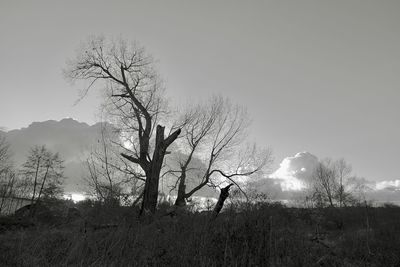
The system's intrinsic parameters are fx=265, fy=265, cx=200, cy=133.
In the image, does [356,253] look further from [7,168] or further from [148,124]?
[7,168]

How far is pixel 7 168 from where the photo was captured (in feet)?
110

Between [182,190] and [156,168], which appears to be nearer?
[156,168]

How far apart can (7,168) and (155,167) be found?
29.9m

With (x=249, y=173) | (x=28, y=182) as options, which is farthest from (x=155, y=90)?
(x=28, y=182)

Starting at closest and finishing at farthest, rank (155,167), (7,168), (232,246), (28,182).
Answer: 1. (232,246)
2. (155,167)
3. (7,168)
4. (28,182)

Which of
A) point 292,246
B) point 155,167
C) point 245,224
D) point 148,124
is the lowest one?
point 292,246

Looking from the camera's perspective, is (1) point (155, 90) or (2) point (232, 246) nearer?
(2) point (232, 246)

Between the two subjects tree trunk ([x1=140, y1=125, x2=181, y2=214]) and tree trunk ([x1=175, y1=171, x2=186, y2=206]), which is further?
tree trunk ([x1=175, y1=171, x2=186, y2=206])

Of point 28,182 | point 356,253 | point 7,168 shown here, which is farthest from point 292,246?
point 28,182

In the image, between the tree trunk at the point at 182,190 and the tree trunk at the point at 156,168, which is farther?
the tree trunk at the point at 182,190

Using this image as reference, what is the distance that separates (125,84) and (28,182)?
30374 millimetres

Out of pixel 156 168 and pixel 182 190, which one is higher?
pixel 156 168

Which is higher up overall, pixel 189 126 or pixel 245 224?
pixel 189 126

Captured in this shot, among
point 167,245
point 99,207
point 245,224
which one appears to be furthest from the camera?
A: point 99,207
